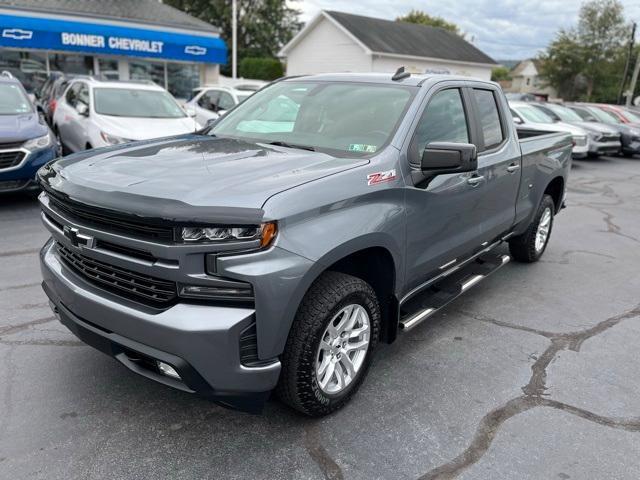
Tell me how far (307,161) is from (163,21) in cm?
2508

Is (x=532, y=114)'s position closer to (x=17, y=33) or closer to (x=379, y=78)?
(x=379, y=78)

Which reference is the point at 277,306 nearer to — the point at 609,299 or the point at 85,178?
the point at 85,178

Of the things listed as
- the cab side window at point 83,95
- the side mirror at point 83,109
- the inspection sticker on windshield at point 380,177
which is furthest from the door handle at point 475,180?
the cab side window at point 83,95

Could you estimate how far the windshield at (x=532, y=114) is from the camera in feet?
46.9

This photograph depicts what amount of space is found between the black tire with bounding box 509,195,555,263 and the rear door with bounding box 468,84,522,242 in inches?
32.6

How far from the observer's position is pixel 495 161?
4.34 meters

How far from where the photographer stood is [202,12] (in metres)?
49.8

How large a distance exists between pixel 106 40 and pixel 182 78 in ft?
15.6

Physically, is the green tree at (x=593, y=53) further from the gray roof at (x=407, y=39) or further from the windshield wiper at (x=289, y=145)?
the windshield wiper at (x=289, y=145)

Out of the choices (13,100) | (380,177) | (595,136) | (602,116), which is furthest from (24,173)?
(602,116)

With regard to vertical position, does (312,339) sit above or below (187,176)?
below

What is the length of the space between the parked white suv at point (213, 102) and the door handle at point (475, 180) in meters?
9.82

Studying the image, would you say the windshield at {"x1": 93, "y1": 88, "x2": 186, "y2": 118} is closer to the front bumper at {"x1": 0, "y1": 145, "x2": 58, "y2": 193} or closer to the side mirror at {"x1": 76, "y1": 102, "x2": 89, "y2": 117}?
the side mirror at {"x1": 76, "y1": 102, "x2": 89, "y2": 117}

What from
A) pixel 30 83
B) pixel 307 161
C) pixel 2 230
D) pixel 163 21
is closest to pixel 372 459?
pixel 307 161
